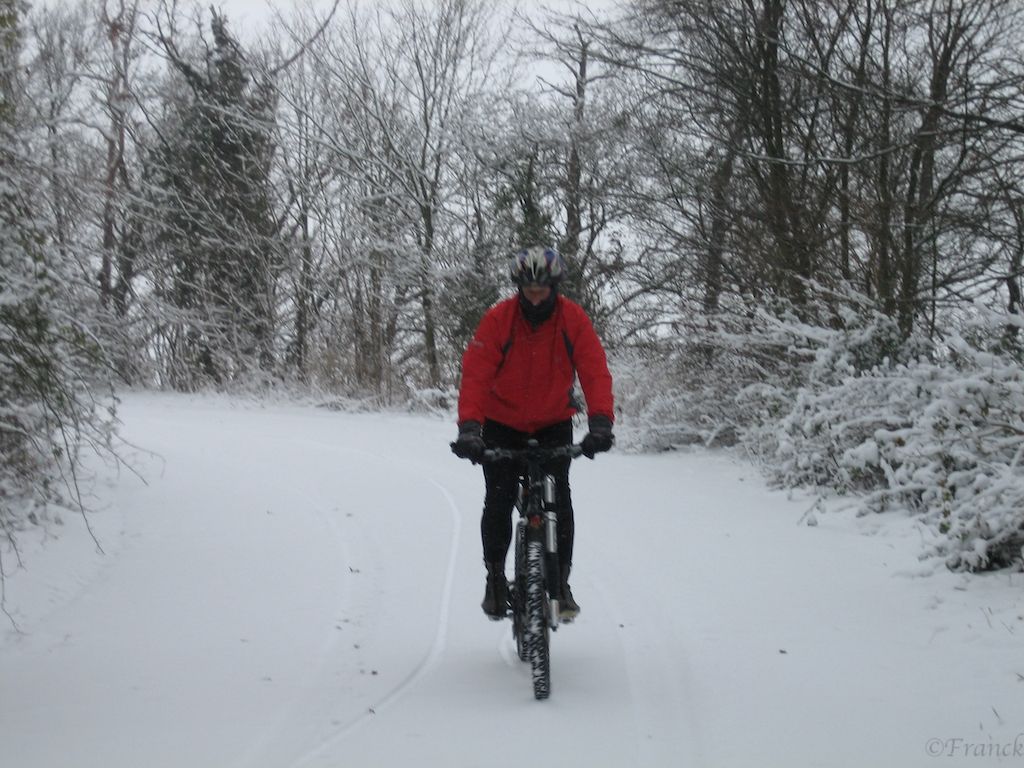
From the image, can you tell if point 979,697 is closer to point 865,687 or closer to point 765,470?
point 865,687

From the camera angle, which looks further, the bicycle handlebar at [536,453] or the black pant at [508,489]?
the black pant at [508,489]

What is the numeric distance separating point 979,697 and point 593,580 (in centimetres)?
288

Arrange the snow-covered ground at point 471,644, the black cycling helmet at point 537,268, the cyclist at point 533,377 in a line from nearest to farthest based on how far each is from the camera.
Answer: the snow-covered ground at point 471,644 → the black cycling helmet at point 537,268 → the cyclist at point 533,377

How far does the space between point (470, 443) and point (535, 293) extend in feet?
2.62

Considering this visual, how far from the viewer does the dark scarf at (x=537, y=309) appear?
5051 millimetres

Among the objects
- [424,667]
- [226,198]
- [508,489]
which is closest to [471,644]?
[424,667]

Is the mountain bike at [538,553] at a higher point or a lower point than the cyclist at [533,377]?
lower

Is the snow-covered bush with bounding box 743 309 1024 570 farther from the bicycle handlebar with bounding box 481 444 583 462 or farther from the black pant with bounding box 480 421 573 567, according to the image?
the bicycle handlebar with bounding box 481 444 583 462

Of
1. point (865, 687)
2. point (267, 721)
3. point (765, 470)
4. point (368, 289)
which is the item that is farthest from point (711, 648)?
point (368, 289)

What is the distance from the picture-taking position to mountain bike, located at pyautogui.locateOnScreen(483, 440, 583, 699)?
4715mm

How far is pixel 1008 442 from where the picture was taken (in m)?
6.29

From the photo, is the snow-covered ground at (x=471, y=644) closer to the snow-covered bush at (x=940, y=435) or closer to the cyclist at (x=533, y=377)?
the snow-covered bush at (x=940, y=435)

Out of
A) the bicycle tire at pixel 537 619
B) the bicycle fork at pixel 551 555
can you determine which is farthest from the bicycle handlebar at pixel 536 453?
the bicycle tire at pixel 537 619

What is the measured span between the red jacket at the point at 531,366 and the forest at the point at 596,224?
2.27 metres
